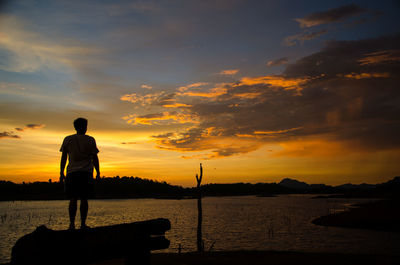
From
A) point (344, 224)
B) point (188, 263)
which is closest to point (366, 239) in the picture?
point (344, 224)

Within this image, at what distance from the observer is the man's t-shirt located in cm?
603

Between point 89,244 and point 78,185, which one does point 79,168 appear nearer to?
point 78,185

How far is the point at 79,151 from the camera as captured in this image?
6059 millimetres

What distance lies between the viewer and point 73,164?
6.02 m

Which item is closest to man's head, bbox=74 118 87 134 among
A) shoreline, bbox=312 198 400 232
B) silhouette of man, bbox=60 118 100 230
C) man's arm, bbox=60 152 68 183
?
silhouette of man, bbox=60 118 100 230

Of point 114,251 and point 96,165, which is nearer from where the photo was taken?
point 114,251

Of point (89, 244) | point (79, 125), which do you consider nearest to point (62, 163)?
point (79, 125)

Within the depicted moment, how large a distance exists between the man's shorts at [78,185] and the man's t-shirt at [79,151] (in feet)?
0.33

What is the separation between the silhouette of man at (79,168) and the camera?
19.4ft

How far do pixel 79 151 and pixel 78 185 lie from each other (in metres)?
0.69

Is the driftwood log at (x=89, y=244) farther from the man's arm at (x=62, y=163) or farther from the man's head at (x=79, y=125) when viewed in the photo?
the man's head at (x=79, y=125)

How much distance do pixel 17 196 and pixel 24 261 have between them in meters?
187

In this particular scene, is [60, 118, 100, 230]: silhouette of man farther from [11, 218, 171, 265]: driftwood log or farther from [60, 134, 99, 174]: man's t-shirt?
[11, 218, 171, 265]: driftwood log

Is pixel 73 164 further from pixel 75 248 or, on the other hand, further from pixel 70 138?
pixel 75 248
